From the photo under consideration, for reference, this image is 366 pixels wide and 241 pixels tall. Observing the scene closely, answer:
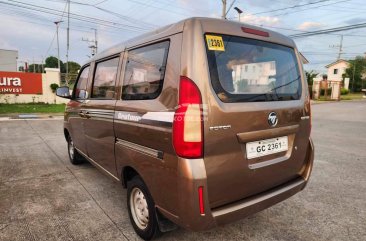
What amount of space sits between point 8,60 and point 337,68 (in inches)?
2636

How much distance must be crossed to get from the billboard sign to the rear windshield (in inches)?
742

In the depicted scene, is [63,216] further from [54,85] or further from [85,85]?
[54,85]

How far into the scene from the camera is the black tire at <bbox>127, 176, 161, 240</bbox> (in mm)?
2493

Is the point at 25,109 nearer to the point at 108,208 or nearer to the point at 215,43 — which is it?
the point at 108,208

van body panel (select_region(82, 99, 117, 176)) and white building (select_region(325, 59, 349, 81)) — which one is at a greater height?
white building (select_region(325, 59, 349, 81))

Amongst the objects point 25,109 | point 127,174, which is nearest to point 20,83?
point 25,109

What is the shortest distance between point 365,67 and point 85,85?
2447 inches

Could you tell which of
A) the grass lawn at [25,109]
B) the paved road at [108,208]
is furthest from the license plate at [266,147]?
the grass lawn at [25,109]

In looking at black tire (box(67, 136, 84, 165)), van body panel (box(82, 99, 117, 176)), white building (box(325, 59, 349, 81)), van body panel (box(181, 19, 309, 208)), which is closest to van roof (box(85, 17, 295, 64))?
van body panel (box(181, 19, 309, 208))

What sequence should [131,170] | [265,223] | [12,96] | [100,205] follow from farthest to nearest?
[12,96]
[100,205]
[265,223]
[131,170]

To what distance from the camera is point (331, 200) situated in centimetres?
364

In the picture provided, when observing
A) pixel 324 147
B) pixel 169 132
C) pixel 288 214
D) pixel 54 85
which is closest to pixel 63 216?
pixel 169 132

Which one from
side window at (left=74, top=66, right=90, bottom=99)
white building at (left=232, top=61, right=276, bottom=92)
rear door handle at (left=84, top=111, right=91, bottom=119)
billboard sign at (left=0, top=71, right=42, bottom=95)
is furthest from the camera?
billboard sign at (left=0, top=71, right=42, bottom=95)

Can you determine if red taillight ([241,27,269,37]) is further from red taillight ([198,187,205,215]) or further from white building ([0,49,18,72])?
white building ([0,49,18,72])
